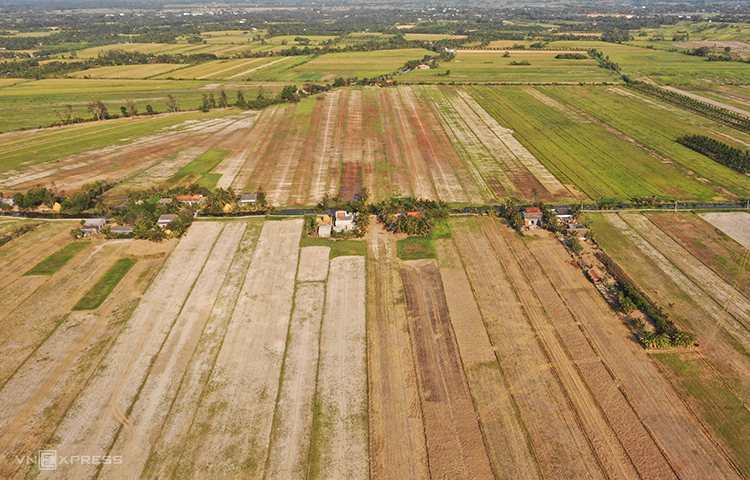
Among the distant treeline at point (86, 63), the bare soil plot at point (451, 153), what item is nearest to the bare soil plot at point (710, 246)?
the bare soil plot at point (451, 153)

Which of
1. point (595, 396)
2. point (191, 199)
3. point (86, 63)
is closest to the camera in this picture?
point (595, 396)

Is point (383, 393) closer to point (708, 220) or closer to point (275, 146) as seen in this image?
point (708, 220)

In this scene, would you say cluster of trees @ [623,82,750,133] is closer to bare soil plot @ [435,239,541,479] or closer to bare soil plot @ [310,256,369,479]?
bare soil plot @ [435,239,541,479]

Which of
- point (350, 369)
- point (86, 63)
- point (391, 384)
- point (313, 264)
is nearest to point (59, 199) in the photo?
point (313, 264)

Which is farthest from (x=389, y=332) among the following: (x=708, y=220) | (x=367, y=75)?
(x=367, y=75)

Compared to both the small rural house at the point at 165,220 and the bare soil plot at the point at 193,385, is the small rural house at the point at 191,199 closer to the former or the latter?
the small rural house at the point at 165,220

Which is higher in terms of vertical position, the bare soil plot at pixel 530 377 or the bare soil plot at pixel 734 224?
the bare soil plot at pixel 734 224

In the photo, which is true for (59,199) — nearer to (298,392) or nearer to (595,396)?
(298,392)
